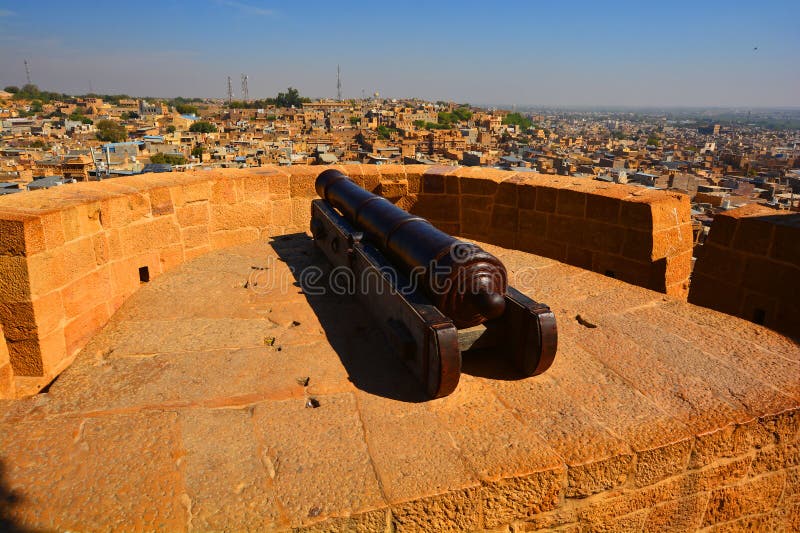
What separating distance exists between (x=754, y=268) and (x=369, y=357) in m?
2.32

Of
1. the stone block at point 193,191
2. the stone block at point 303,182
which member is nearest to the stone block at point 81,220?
the stone block at point 193,191

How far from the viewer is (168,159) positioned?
39.4 meters

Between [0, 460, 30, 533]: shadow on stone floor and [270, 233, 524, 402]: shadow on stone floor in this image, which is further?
[270, 233, 524, 402]: shadow on stone floor

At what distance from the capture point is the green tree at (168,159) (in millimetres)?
38594

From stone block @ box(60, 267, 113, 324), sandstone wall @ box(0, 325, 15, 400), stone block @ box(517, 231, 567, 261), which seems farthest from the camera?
stone block @ box(517, 231, 567, 261)

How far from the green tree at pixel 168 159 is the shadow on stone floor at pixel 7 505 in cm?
4079

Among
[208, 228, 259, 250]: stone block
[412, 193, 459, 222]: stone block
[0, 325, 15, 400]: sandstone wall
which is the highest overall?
[412, 193, 459, 222]: stone block

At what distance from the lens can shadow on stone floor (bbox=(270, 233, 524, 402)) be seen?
204 cm

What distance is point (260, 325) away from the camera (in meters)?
2.66

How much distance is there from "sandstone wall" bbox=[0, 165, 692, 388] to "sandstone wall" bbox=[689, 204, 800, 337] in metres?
0.22

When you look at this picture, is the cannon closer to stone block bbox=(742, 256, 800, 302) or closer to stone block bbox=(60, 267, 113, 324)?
stone block bbox=(60, 267, 113, 324)

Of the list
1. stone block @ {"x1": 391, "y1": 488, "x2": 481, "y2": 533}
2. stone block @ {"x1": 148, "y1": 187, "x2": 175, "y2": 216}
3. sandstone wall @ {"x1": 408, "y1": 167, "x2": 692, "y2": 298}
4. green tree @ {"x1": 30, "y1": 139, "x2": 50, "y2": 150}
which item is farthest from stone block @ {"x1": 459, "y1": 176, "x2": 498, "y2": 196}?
green tree @ {"x1": 30, "y1": 139, "x2": 50, "y2": 150}

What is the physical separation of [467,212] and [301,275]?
5.26ft

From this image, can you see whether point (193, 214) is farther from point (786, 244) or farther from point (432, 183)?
point (786, 244)
